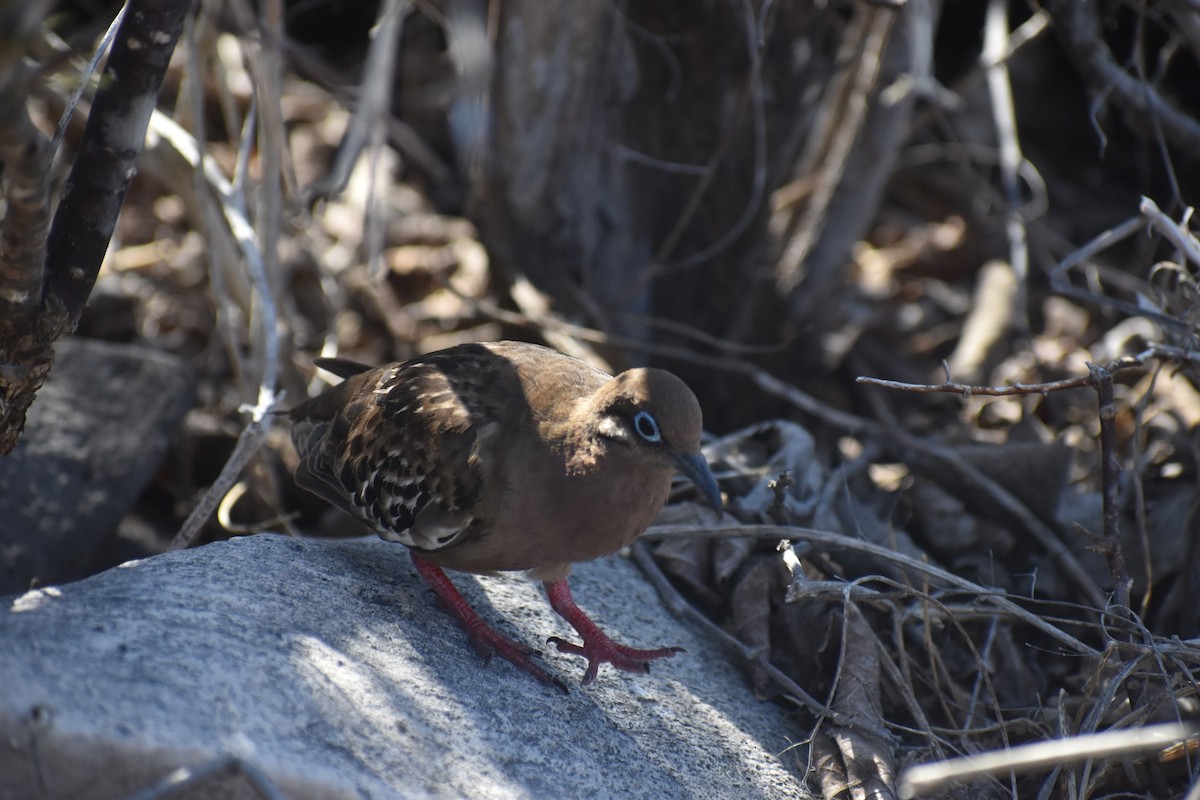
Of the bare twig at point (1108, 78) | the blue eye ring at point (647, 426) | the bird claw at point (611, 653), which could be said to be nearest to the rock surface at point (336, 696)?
the bird claw at point (611, 653)

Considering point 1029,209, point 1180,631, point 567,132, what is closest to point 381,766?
point 1180,631

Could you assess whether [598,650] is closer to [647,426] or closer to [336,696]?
[647,426]

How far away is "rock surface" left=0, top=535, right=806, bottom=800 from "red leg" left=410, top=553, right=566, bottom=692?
0.05m

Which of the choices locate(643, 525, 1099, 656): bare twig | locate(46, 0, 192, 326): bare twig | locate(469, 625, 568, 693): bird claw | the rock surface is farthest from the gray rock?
locate(643, 525, 1099, 656): bare twig

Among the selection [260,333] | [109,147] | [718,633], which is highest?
[109,147]

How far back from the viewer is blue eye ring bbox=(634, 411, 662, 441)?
3.14m

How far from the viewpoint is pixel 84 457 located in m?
4.60

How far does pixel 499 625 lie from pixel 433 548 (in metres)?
0.37

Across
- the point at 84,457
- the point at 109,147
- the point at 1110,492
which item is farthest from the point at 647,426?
the point at 84,457

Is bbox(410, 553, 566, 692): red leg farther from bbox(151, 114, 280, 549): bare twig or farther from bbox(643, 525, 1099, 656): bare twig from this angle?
bbox(151, 114, 280, 549): bare twig

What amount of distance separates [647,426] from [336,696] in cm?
113

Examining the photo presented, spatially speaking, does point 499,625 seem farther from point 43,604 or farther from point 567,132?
point 567,132

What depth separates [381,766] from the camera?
254 centimetres

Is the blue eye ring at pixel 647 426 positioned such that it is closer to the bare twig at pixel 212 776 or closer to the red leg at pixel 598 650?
the red leg at pixel 598 650
